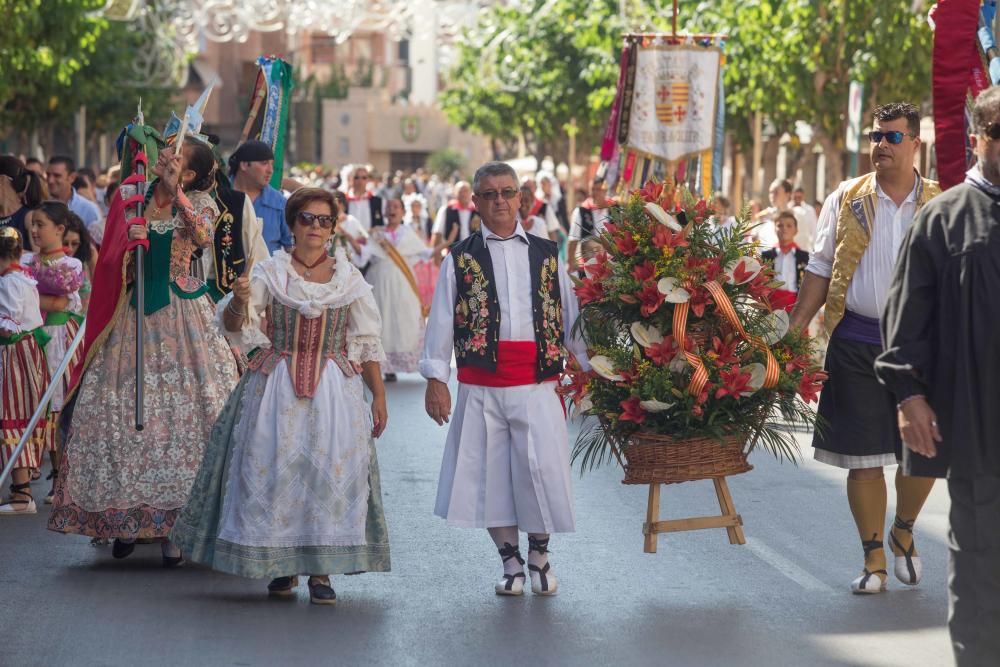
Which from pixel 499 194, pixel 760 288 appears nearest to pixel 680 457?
pixel 760 288

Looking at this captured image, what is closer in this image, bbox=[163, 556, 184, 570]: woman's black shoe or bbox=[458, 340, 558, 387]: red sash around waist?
bbox=[458, 340, 558, 387]: red sash around waist

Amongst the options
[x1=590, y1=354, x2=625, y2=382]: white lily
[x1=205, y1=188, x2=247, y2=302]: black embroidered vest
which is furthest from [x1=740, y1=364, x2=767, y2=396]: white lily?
[x1=205, y1=188, x2=247, y2=302]: black embroidered vest

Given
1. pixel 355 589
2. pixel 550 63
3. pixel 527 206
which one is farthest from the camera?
pixel 550 63

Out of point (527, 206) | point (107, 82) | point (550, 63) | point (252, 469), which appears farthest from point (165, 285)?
point (550, 63)

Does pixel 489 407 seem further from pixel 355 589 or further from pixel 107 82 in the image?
pixel 107 82

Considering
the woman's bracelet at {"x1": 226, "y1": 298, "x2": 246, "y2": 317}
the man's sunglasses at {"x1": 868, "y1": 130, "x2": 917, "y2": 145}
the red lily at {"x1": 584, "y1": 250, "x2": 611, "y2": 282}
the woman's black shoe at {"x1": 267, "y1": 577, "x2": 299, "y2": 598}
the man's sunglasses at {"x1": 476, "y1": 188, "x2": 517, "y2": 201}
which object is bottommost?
the woman's black shoe at {"x1": 267, "y1": 577, "x2": 299, "y2": 598}

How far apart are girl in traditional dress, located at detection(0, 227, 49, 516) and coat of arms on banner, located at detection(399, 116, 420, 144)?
110 metres

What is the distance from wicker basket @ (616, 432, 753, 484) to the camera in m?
7.82

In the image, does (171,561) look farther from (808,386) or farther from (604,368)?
(808,386)

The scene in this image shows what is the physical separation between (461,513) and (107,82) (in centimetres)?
3436

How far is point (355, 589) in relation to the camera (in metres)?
8.23

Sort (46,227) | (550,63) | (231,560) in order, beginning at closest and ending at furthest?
(231,560) → (46,227) → (550,63)

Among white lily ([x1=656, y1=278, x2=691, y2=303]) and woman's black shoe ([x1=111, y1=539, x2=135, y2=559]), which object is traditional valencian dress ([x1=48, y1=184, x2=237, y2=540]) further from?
white lily ([x1=656, y1=278, x2=691, y2=303])

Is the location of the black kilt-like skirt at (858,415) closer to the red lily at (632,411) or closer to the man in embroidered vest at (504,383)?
the red lily at (632,411)
